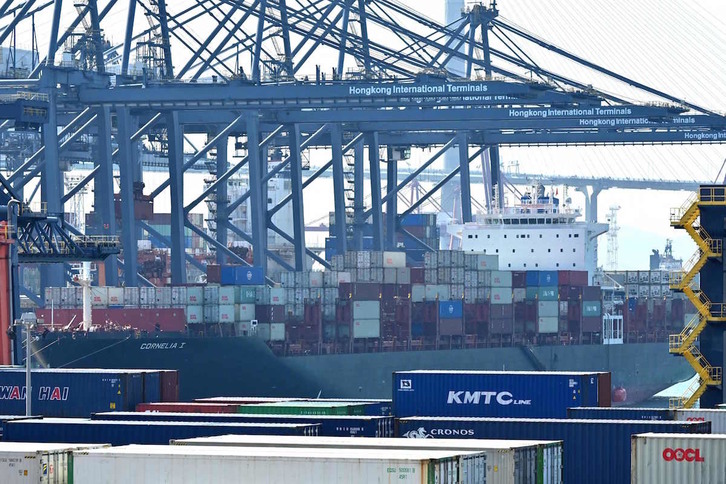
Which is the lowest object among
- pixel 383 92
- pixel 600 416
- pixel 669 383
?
pixel 669 383

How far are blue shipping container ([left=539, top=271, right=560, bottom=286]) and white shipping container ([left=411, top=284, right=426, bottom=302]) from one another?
7.58m

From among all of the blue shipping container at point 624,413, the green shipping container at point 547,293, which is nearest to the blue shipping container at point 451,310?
the green shipping container at point 547,293

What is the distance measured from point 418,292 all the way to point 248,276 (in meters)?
9.39

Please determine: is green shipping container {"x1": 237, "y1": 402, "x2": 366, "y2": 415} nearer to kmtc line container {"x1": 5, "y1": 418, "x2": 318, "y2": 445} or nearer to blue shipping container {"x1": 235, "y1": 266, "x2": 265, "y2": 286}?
kmtc line container {"x1": 5, "y1": 418, "x2": 318, "y2": 445}

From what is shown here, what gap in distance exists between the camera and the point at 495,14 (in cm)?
9725

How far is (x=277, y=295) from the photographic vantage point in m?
64.9

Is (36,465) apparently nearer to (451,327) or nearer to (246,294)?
(246,294)

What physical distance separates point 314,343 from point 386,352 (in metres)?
3.82

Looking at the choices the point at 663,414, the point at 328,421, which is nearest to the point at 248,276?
the point at 328,421

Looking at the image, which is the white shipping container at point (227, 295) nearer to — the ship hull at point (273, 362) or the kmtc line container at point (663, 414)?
the ship hull at point (273, 362)

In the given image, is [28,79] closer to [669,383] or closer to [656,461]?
[669,383]

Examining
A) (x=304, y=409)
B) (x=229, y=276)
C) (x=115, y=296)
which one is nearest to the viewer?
(x=304, y=409)

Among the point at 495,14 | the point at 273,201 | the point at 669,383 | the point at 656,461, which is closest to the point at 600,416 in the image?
the point at 656,461

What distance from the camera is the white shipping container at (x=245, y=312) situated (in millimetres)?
62906
